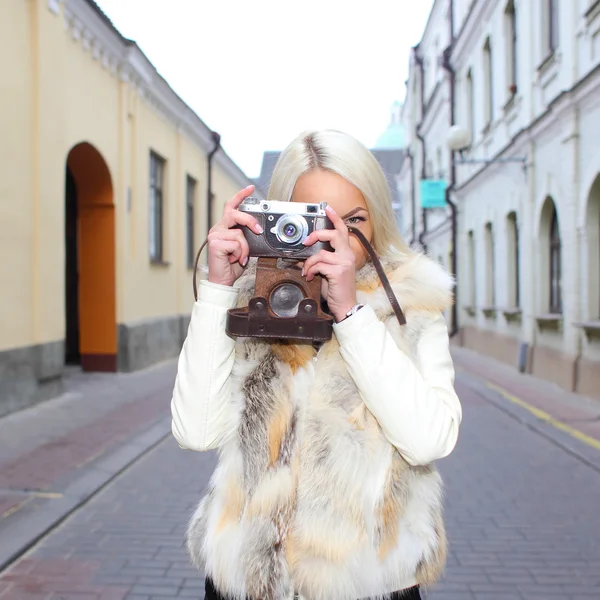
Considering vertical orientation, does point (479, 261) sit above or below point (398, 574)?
above

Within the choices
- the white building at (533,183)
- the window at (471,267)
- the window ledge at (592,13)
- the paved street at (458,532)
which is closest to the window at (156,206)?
the white building at (533,183)

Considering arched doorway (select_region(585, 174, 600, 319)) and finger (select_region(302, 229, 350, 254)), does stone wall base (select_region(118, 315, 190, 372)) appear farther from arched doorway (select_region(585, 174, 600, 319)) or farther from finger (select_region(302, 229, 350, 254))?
finger (select_region(302, 229, 350, 254))

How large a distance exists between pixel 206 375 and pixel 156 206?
13.1 meters

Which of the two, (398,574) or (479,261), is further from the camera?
(479,261)

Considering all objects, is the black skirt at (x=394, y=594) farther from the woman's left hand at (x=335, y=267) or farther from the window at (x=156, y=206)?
the window at (x=156, y=206)

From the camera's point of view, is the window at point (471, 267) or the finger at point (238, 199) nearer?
the finger at point (238, 199)

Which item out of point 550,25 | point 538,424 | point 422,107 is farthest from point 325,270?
point 422,107

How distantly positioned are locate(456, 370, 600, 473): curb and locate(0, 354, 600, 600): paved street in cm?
3

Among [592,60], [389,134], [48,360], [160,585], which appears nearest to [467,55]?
[592,60]

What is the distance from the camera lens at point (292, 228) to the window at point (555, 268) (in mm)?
10624

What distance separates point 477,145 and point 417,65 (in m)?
12.3

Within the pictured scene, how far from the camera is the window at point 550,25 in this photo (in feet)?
35.1

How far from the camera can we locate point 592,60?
Result: 884 cm

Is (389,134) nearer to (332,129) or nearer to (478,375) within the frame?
(478,375)
